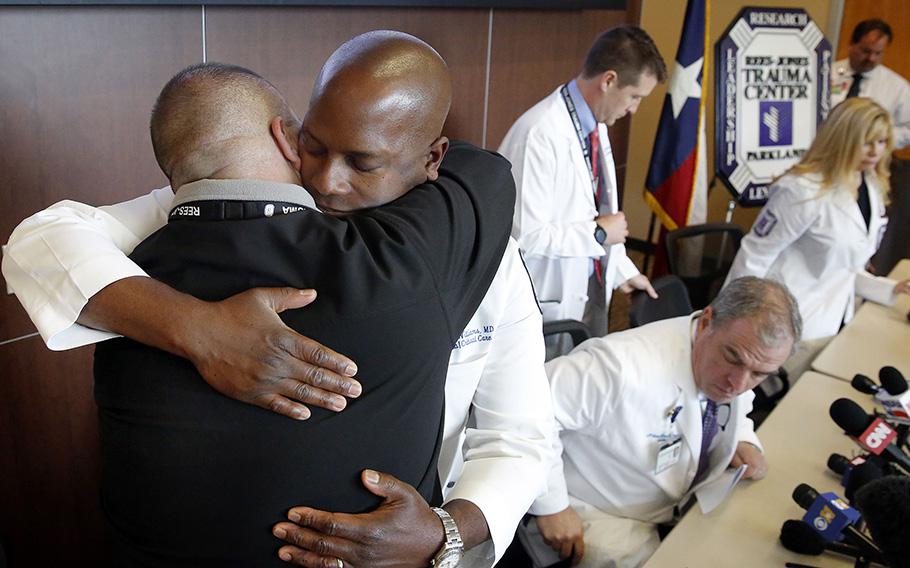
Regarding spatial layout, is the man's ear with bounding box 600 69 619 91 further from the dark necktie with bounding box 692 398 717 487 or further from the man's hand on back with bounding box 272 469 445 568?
the man's hand on back with bounding box 272 469 445 568

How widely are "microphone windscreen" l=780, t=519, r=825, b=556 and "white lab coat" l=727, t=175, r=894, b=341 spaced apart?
1691 millimetres

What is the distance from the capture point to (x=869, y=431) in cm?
209

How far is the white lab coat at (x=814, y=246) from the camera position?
3.27 meters

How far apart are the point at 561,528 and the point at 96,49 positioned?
5.75 feet

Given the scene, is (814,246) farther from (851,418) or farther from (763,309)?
(763,309)

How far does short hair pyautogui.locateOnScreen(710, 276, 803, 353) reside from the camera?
1952 mm

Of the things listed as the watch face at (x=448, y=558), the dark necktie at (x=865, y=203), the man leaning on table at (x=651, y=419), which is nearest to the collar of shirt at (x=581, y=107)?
the man leaning on table at (x=651, y=419)

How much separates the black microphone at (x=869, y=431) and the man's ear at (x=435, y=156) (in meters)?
1.51

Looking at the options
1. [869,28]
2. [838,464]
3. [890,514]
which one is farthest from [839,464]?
[869,28]

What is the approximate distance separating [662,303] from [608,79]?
2.81 ft

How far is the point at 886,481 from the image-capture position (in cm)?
120

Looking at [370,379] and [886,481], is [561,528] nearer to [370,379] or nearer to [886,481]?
[886,481]

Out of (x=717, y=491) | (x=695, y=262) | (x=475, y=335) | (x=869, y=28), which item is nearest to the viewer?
(x=475, y=335)

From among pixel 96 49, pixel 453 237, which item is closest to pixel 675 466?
pixel 453 237
